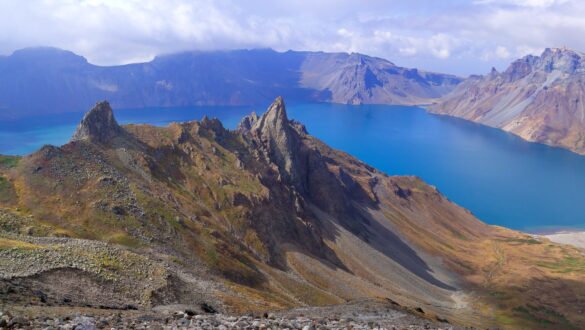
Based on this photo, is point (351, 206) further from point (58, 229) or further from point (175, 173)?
point (58, 229)

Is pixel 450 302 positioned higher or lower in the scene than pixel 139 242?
lower

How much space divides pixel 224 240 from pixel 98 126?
3814 centimetres

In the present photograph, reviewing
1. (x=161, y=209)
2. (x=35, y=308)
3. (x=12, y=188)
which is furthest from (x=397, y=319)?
(x=12, y=188)

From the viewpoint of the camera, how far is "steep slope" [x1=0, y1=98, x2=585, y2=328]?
54000 mm

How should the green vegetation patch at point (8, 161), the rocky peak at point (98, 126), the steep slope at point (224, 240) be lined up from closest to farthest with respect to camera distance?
the steep slope at point (224, 240) → the green vegetation patch at point (8, 161) → the rocky peak at point (98, 126)

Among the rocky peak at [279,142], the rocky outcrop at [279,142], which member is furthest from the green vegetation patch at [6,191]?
the rocky peak at [279,142]

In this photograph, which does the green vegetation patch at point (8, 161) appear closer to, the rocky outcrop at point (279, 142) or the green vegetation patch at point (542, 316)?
the rocky outcrop at point (279, 142)

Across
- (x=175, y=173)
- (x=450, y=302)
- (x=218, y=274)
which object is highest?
(x=175, y=173)

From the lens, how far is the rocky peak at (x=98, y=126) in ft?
324

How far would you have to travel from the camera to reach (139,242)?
2844 inches

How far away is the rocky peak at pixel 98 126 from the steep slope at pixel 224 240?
0.92ft

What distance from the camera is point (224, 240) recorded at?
89.7 metres

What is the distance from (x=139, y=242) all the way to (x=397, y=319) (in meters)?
42.1

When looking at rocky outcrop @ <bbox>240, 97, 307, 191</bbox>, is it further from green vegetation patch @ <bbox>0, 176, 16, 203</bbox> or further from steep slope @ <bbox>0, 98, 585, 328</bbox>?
green vegetation patch @ <bbox>0, 176, 16, 203</bbox>
